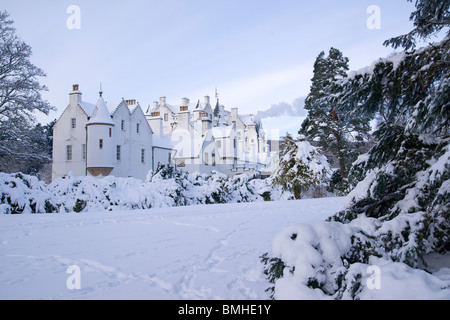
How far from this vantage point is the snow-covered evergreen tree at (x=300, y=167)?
59.8 feet

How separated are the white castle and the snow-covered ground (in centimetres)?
2381

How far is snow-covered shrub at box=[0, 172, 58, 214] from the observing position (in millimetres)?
12086

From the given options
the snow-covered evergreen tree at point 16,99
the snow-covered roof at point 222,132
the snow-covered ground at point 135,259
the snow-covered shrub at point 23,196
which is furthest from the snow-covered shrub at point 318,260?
the snow-covered roof at point 222,132

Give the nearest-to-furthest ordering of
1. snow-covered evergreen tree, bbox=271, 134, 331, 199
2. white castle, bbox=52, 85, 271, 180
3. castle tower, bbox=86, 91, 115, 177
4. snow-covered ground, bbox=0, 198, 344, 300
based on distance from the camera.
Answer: snow-covered ground, bbox=0, 198, 344, 300 < snow-covered evergreen tree, bbox=271, 134, 331, 199 < castle tower, bbox=86, 91, 115, 177 < white castle, bbox=52, 85, 271, 180

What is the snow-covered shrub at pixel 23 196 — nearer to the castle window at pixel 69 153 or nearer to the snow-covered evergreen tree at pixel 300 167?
the snow-covered evergreen tree at pixel 300 167

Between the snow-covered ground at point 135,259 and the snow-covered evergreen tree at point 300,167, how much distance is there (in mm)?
10560

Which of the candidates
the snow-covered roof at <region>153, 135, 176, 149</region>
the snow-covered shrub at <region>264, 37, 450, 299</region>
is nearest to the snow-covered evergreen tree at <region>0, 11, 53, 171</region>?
the snow-covered roof at <region>153, 135, 176, 149</region>

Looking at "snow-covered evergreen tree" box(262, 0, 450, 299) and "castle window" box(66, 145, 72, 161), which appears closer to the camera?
"snow-covered evergreen tree" box(262, 0, 450, 299)

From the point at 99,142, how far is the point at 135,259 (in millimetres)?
27991

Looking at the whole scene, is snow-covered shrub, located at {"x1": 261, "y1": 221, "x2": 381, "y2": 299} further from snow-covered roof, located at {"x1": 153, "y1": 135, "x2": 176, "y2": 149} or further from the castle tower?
snow-covered roof, located at {"x1": 153, "y1": 135, "x2": 176, "y2": 149}

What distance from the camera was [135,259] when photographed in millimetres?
4715

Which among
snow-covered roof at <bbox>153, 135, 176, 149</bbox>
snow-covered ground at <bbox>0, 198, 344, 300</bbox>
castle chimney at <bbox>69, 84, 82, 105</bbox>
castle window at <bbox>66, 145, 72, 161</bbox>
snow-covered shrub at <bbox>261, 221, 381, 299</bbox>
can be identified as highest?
Result: castle chimney at <bbox>69, 84, 82, 105</bbox>
